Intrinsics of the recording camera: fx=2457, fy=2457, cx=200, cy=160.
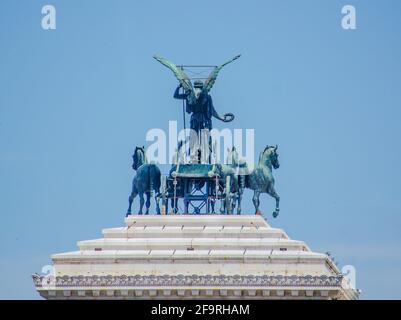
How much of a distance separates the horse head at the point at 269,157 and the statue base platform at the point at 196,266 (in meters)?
7.03

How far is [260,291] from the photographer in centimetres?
18062

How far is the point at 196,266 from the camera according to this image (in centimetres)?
18338

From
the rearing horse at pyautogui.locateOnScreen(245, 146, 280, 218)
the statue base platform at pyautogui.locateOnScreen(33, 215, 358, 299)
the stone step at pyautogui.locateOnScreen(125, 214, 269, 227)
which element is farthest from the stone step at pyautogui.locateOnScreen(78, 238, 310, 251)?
the rearing horse at pyautogui.locateOnScreen(245, 146, 280, 218)

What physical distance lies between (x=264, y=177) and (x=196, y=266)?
555 inches

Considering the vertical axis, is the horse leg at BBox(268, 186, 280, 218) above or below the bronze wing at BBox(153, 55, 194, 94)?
below

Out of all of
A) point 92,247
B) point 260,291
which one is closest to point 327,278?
point 260,291

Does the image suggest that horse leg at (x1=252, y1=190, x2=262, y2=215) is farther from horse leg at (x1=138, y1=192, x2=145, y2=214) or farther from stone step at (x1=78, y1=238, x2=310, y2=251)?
horse leg at (x1=138, y1=192, x2=145, y2=214)

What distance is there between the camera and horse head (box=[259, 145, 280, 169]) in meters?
196

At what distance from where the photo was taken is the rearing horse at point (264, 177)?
638 feet

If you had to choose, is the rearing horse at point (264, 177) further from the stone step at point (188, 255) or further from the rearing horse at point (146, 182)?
the stone step at point (188, 255)

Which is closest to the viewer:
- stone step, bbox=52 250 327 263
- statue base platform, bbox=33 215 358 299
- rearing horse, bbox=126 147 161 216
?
statue base platform, bbox=33 215 358 299

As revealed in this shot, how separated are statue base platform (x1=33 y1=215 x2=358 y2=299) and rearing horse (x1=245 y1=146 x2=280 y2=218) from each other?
15.9ft

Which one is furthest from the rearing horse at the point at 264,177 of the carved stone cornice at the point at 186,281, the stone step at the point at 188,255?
the carved stone cornice at the point at 186,281
